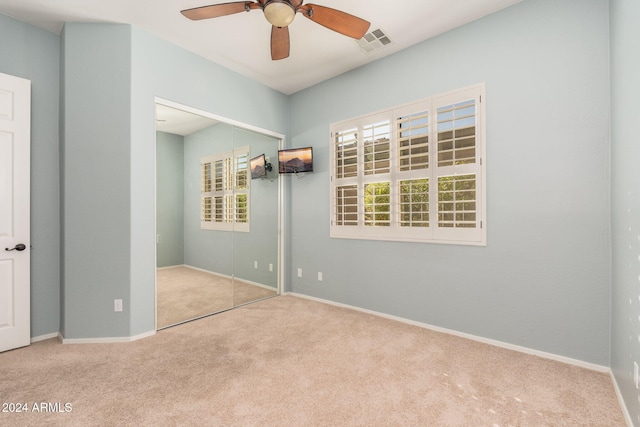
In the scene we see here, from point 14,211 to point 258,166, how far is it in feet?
7.93

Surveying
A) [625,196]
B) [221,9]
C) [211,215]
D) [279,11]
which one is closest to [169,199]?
[211,215]

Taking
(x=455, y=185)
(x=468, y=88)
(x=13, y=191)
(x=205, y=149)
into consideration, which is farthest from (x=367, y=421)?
(x=13, y=191)

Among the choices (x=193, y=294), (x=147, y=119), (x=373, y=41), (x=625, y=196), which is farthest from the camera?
(x=193, y=294)

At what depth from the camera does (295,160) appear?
402cm

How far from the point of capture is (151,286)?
2.95 m

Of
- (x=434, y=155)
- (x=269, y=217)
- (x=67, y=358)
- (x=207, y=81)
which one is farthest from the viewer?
(x=269, y=217)

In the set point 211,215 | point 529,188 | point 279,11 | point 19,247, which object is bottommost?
point 19,247

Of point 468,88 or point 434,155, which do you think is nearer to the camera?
point 468,88

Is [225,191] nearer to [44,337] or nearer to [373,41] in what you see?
[44,337]

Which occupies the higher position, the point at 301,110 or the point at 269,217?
the point at 301,110

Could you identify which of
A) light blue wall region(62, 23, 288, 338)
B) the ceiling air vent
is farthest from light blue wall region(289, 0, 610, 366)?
light blue wall region(62, 23, 288, 338)

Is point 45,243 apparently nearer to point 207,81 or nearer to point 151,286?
point 151,286

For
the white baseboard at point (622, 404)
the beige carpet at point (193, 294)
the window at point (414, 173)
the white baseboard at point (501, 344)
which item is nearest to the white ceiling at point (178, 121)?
the beige carpet at point (193, 294)

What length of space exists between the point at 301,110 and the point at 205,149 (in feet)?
5.03
